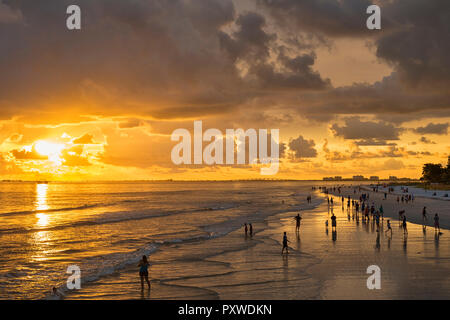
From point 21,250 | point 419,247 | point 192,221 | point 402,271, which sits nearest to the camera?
point 402,271

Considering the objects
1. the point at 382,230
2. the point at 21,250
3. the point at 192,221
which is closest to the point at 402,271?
the point at 382,230

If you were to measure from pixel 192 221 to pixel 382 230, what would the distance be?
27521 mm

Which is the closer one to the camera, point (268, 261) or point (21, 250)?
point (268, 261)

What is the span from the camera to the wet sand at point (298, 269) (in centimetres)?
1964

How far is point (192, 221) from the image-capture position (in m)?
58.4

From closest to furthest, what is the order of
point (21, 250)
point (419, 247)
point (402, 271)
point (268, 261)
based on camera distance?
point (402, 271), point (268, 261), point (419, 247), point (21, 250)

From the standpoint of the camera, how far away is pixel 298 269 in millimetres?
24391

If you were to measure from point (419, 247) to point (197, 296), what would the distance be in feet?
61.6

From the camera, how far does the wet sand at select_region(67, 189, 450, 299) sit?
19641 mm
